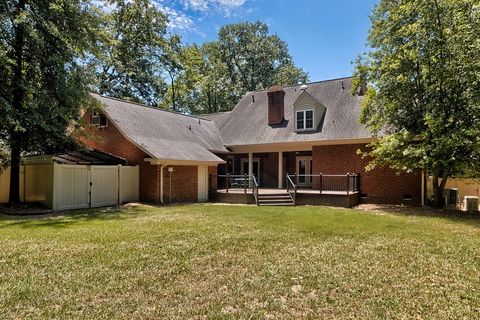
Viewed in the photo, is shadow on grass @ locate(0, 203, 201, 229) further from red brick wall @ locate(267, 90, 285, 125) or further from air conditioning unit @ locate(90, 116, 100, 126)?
red brick wall @ locate(267, 90, 285, 125)

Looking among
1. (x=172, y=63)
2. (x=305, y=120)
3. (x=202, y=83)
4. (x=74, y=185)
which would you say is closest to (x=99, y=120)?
(x=74, y=185)

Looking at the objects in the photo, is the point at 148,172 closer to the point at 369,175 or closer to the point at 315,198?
the point at 315,198

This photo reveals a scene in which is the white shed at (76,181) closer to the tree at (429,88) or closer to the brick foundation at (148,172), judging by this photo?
the brick foundation at (148,172)

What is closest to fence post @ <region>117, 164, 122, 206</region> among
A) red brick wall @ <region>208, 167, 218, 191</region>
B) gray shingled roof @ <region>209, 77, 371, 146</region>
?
red brick wall @ <region>208, 167, 218, 191</region>

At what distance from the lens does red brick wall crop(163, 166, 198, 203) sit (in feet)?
55.0

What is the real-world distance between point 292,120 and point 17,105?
14.5 m

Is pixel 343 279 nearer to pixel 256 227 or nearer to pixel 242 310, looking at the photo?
pixel 242 310

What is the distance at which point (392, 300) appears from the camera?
175 inches

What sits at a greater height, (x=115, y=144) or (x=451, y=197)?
(x=115, y=144)

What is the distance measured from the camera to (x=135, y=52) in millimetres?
32531

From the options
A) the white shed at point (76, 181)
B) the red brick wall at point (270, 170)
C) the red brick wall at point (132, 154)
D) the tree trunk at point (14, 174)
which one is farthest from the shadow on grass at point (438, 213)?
the tree trunk at point (14, 174)

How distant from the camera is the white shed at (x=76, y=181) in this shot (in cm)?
1395

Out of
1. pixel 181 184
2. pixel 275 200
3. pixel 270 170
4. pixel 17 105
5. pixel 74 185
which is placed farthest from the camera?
pixel 270 170

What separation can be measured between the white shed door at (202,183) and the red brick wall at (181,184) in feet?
0.87
